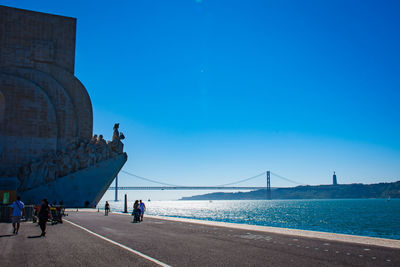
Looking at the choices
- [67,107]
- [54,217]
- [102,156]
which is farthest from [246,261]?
[67,107]

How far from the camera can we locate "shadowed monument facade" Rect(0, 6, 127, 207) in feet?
100

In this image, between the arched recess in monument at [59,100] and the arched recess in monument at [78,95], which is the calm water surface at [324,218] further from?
the arched recess in monument at [59,100]

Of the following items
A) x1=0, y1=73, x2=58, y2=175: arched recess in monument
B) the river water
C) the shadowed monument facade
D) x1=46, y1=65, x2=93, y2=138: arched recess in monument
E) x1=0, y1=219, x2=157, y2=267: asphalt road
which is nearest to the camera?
x1=0, y1=219, x2=157, y2=267: asphalt road

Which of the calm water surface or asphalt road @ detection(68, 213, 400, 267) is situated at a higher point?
A: asphalt road @ detection(68, 213, 400, 267)

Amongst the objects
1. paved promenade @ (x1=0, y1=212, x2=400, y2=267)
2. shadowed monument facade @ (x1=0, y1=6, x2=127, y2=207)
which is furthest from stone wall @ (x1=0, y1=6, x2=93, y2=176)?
paved promenade @ (x1=0, y1=212, x2=400, y2=267)

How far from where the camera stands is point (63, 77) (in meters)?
35.5

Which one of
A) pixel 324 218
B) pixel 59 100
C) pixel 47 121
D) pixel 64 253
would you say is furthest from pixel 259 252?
pixel 324 218

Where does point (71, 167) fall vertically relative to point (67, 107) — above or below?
below

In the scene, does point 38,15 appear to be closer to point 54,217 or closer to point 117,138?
point 117,138

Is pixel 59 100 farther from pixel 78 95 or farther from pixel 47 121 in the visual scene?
pixel 47 121

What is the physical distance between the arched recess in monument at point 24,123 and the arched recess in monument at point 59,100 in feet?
1.73

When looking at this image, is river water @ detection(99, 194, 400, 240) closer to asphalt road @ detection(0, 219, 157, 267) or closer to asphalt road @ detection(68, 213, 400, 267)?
asphalt road @ detection(68, 213, 400, 267)

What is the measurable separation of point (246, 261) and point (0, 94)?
32.8m

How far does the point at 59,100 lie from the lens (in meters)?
34.5
